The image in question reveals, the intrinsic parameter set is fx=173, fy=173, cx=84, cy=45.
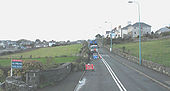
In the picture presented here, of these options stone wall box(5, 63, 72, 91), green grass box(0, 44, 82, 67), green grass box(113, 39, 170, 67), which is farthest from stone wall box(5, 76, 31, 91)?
green grass box(113, 39, 170, 67)

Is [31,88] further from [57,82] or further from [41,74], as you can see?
[57,82]

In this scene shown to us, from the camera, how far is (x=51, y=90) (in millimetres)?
12383

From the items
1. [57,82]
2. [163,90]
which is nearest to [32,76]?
[57,82]

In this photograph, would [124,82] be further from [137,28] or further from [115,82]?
[137,28]

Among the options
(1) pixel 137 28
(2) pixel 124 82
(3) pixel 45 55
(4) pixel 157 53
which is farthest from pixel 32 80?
(1) pixel 137 28

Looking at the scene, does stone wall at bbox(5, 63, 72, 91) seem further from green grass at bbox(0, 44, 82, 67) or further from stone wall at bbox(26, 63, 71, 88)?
green grass at bbox(0, 44, 82, 67)

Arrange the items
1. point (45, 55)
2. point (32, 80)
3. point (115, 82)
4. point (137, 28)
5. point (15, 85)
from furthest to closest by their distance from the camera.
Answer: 1. point (137, 28)
2. point (45, 55)
3. point (115, 82)
4. point (32, 80)
5. point (15, 85)

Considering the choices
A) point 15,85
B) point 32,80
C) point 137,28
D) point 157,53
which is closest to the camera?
point 15,85

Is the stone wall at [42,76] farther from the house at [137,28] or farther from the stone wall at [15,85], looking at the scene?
the house at [137,28]

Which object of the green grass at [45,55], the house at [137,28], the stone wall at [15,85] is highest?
the house at [137,28]

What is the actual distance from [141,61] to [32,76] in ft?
69.2

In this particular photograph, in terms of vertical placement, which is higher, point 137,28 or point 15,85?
point 137,28

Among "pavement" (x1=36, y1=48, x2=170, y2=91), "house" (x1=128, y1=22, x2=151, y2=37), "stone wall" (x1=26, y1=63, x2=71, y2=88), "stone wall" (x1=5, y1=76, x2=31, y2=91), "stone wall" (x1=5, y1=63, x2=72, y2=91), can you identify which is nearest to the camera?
"stone wall" (x1=5, y1=76, x2=31, y2=91)

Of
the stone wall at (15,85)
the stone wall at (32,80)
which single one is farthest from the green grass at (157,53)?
the stone wall at (15,85)
